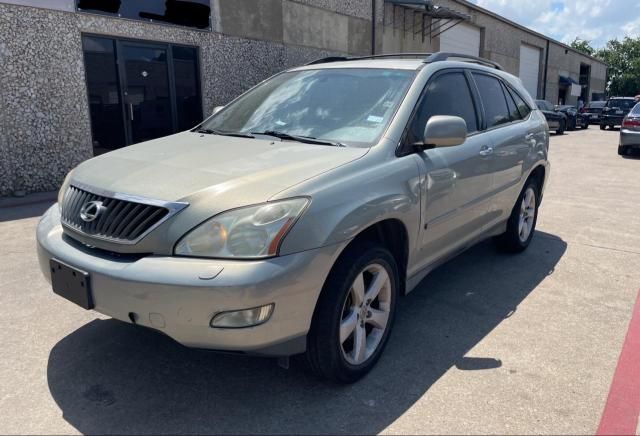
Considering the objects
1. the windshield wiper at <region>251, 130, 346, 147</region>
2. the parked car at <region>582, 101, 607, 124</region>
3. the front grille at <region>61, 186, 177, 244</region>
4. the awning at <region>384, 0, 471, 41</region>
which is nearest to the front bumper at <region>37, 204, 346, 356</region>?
the front grille at <region>61, 186, 177, 244</region>

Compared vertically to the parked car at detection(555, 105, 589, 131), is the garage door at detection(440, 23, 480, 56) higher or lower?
higher

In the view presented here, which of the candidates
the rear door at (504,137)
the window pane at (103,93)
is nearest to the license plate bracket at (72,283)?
the rear door at (504,137)

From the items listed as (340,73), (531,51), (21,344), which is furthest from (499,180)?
(531,51)

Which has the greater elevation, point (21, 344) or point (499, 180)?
point (499, 180)

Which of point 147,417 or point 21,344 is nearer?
point 147,417

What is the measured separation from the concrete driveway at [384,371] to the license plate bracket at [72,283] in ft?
1.74

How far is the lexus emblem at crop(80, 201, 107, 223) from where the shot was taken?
2631 millimetres

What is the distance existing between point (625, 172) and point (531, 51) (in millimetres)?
25663

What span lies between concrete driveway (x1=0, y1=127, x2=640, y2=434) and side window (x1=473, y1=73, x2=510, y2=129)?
136cm

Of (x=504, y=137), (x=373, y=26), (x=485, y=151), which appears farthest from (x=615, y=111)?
(x=485, y=151)

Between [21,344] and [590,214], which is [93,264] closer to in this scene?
[21,344]

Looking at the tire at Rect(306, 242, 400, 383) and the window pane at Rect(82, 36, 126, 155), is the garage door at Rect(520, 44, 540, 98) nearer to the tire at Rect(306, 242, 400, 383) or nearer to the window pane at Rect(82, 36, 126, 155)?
the window pane at Rect(82, 36, 126, 155)

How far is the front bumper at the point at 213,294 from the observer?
7.38ft

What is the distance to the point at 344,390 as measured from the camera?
2789 millimetres
